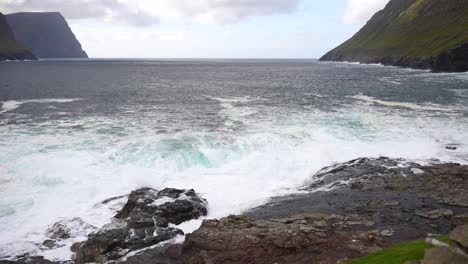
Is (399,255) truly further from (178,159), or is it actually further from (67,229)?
(178,159)

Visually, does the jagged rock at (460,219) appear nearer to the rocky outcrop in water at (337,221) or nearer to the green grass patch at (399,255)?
the rocky outcrop in water at (337,221)

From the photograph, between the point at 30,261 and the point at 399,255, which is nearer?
the point at 399,255

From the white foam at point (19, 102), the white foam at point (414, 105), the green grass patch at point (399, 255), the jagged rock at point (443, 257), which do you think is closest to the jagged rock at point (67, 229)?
the green grass patch at point (399, 255)

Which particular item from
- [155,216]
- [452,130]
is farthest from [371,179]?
[452,130]

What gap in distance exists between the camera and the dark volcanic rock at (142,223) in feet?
66.2

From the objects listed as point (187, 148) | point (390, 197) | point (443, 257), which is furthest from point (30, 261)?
point (390, 197)

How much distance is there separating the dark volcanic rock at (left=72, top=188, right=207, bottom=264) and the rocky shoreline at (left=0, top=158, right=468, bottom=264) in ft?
0.17

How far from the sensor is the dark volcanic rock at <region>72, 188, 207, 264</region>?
2019cm

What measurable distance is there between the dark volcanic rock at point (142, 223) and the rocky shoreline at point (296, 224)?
5 cm

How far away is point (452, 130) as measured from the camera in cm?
4384

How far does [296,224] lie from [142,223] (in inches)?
351

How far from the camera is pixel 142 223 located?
74.2 feet

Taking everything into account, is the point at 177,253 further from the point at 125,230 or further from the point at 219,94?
the point at 219,94

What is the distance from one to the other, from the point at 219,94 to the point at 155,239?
6775 centimetres
